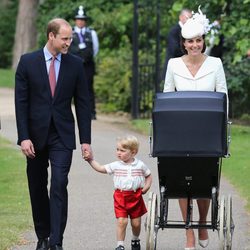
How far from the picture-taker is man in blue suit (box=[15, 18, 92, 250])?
813 cm

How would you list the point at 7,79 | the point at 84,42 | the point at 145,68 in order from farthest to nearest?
the point at 7,79 < the point at 145,68 < the point at 84,42

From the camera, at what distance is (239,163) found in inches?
525

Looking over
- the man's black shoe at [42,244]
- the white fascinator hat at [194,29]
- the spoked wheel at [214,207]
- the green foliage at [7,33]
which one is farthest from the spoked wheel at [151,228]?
the green foliage at [7,33]

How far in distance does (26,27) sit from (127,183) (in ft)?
80.0

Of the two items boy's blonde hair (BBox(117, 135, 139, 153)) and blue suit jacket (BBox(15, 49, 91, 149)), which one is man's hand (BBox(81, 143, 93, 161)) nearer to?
blue suit jacket (BBox(15, 49, 91, 149))

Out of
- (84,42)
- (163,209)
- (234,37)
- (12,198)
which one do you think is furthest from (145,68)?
(163,209)

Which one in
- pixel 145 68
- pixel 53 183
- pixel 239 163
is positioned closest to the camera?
pixel 53 183

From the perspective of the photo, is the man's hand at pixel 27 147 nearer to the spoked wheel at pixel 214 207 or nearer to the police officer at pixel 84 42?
the spoked wheel at pixel 214 207

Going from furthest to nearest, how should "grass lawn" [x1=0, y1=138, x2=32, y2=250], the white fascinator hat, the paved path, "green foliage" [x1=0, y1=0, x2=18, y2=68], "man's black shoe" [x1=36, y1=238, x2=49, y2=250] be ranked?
"green foliage" [x1=0, y1=0, x2=18, y2=68]
"grass lawn" [x1=0, y1=138, x2=32, y2=250]
the paved path
"man's black shoe" [x1=36, y1=238, x2=49, y2=250]
the white fascinator hat

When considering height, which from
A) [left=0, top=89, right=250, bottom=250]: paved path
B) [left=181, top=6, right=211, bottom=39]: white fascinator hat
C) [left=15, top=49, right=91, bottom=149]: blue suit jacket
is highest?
[left=181, top=6, right=211, bottom=39]: white fascinator hat

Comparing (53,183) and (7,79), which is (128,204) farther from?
(7,79)

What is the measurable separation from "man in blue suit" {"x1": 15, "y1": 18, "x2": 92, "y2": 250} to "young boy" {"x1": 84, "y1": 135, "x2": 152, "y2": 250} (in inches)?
9.5

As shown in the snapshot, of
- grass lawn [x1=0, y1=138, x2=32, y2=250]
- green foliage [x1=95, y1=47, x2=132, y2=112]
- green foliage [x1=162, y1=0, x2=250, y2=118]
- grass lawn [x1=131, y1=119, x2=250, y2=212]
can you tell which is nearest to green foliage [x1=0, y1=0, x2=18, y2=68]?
green foliage [x1=95, y1=47, x2=132, y2=112]

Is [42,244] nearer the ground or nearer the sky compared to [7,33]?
nearer the ground
